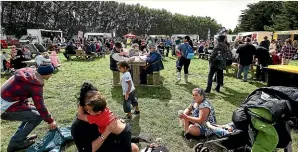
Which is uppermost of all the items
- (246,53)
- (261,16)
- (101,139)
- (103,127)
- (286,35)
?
(261,16)

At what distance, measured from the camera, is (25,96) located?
3783mm

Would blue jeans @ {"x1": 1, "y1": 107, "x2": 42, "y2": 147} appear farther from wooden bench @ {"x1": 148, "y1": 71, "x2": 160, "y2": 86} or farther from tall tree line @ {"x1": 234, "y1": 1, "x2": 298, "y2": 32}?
tall tree line @ {"x1": 234, "y1": 1, "x2": 298, "y2": 32}

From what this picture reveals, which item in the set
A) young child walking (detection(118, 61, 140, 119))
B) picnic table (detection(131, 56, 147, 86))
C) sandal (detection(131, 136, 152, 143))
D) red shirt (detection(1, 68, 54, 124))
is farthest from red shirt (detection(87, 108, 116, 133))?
picnic table (detection(131, 56, 147, 86))

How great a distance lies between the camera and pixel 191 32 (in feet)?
227

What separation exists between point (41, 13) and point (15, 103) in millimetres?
45993

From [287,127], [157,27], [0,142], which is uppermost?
[157,27]

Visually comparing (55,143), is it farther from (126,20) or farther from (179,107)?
(126,20)

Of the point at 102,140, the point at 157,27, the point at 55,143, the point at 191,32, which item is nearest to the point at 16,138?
the point at 55,143

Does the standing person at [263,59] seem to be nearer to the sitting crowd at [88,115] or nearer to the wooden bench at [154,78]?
the sitting crowd at [88,115]

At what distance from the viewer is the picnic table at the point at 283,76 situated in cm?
485

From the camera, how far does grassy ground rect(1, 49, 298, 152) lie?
4934 millimetres

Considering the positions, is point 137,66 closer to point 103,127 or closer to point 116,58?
point 116,58

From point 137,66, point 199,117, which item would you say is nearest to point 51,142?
point 199,117

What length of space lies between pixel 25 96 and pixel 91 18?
166ft
